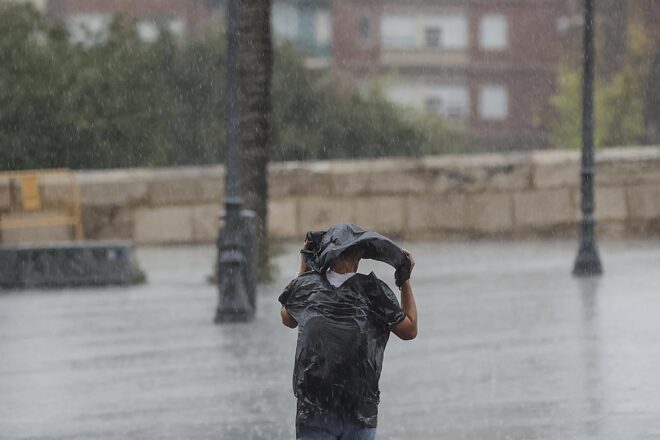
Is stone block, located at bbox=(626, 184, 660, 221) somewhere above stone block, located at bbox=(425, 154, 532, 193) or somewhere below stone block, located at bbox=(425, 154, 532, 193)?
below

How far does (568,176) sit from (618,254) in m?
2.45

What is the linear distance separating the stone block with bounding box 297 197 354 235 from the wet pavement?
13.6ft

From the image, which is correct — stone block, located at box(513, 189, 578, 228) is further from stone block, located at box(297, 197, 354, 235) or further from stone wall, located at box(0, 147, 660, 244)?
stone block, located at box(297, 197, 354, 235)

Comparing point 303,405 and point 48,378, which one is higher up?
point 303,405

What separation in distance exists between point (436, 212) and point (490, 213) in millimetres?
834

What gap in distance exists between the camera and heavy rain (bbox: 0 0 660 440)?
844 cm

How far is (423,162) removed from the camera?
22484 mm

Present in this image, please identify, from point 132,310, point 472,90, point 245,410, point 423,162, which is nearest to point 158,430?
point 245,410

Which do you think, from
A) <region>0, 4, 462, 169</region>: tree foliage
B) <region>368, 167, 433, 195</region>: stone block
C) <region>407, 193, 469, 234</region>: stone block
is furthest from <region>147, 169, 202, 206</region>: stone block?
<region>0, 4, 462, 169</region>: tree foliage

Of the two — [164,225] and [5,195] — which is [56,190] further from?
[164,225]

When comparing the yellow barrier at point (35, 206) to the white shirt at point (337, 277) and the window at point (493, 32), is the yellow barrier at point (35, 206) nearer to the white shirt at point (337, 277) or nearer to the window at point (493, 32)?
the white shirt at point (337, 277)

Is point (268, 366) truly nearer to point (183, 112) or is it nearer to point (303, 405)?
point (303, 405)

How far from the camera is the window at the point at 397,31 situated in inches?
2992

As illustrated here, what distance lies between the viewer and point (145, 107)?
104 feet
